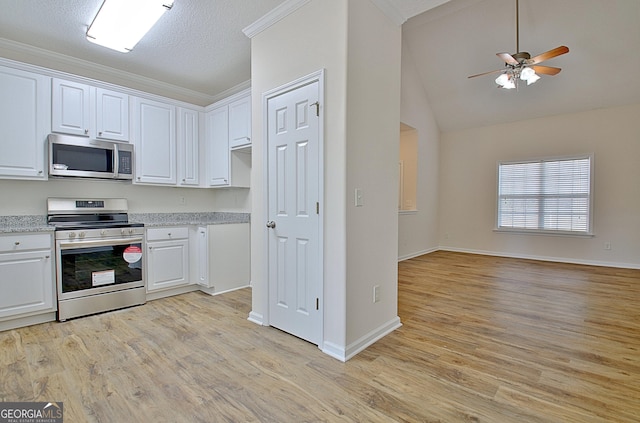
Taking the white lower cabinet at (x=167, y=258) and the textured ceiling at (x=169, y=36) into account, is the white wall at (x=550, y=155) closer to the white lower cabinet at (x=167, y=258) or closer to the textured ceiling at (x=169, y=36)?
the textured ceiling at (x=169, y=36)

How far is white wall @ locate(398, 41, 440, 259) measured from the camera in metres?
5.95

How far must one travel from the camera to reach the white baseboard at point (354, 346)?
87.4 inches

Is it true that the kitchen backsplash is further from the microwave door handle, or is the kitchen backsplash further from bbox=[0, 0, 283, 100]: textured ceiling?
bbox=[0, 0, 283, 100]: textured ceiling

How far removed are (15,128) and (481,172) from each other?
7523mm

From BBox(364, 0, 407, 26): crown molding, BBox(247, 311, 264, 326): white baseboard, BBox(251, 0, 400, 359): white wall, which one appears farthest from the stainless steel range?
BBox(364, 0, 407, 26): crown molding

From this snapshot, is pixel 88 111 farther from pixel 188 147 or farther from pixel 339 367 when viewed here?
pixel 339 367

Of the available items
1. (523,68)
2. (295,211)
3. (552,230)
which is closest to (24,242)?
(295,211)

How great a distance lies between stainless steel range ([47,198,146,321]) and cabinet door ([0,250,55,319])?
0.09m

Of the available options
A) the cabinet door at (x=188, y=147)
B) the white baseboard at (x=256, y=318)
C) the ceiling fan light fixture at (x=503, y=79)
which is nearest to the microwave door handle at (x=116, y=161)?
the cabinet door at (x=188, y=147)

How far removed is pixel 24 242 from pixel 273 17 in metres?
3.01

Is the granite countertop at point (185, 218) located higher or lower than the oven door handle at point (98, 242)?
higher

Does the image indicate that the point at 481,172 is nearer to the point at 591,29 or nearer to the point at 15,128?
the point at 591,29

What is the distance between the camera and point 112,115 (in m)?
3.46

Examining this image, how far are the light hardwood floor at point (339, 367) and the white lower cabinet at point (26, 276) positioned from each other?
21 cm
